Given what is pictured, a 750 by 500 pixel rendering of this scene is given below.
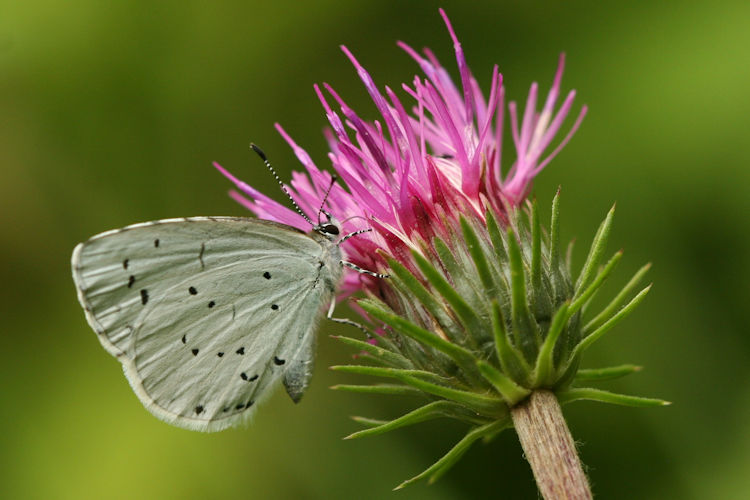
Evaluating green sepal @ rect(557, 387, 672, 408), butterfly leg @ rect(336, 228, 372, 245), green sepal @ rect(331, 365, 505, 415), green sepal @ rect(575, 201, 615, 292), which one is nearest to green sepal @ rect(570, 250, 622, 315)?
green sepal @ rect(575, 201, 615, 292)

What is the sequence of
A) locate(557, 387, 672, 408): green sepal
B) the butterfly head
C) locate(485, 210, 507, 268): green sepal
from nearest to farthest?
locate(557, 387, 672, 408): green sepal, locate(485, 210, 507, 268): green sepal, the butterfly head

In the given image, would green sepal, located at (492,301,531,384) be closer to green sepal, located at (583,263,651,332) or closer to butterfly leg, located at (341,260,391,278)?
green sepal, located at (583,263,651,332)

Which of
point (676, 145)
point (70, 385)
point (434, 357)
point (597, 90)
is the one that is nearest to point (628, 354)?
point (676, 145)

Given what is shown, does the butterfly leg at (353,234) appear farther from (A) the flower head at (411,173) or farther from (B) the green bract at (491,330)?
(B) the green bract at (491,330)

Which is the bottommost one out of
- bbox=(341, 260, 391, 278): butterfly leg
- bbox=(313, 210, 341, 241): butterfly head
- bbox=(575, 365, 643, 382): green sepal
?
bbox=(575, 365, 643, 382): green sepal

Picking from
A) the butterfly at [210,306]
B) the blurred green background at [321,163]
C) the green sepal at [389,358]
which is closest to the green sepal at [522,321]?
the green sepal at [389,358]

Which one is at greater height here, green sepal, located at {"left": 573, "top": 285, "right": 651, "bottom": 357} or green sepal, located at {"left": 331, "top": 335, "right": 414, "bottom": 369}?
green sepal, located at {"left": 331, "top": 335, "right": 414, "bottom": 369}

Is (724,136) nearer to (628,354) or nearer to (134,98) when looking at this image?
(628,354)
